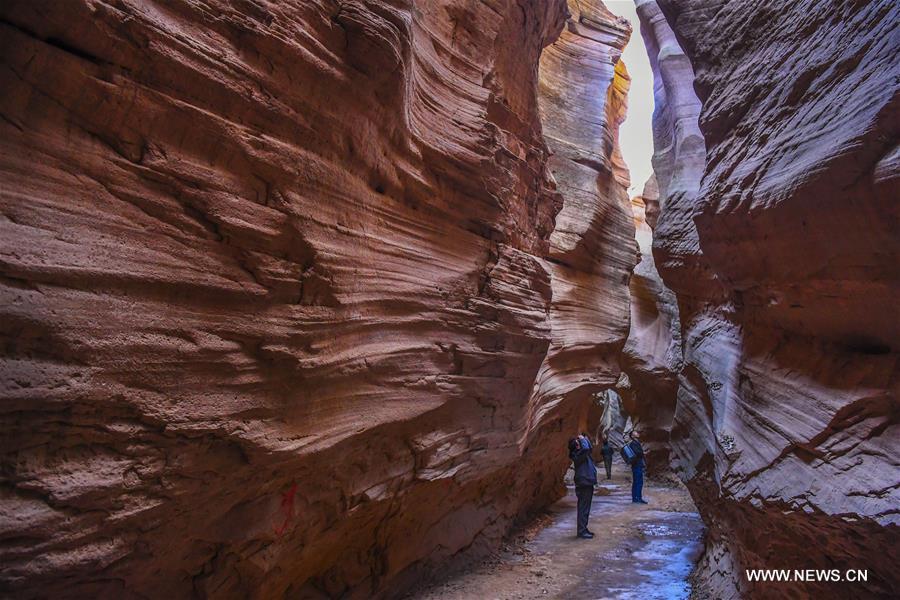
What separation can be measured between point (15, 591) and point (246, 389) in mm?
1357

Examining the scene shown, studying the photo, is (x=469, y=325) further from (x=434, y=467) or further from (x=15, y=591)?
(x=15, y=591)

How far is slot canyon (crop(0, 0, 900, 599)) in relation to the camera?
2545 mm

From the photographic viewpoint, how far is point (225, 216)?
10.3ft

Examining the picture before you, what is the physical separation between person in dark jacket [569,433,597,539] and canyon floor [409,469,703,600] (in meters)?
0.26

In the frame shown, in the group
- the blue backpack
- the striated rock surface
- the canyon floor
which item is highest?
the striated rock surface

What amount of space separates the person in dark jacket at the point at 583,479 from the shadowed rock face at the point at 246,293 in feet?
9.19

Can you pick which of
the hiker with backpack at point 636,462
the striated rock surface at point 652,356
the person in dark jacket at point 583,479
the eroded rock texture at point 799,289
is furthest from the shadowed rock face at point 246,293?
the striated rock surface at point 652,356

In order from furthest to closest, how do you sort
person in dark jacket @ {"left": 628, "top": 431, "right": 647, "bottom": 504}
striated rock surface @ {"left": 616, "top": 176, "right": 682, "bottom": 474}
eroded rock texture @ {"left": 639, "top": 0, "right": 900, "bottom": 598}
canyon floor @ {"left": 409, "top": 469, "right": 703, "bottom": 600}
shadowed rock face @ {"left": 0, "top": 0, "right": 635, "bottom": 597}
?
striated rock surface @ {"left": 616, "top": 176, "right": 682, "bottom": 474}
person in dark jacket @ {"left": 628, "top": 431, "right": 647, "bottom": 504}
canyon floor @ {"left": 409, "top": 469, "right": 703, "bottom": 600}
eroded rock texture @ {"left": 639, "top": 0, "right": 900, "bottom": 598}
shadowed rock face @ {"left": 0, "top": 0, "right": 635, "bottom": 597}

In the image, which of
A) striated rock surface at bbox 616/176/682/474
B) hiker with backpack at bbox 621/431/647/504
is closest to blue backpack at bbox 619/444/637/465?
hiker with backpack at bbox 621/431/647/504

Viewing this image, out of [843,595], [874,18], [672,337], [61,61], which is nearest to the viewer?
[61,61]

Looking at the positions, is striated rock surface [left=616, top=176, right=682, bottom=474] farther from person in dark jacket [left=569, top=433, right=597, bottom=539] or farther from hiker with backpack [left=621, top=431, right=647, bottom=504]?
person in dark jacket [left=569, top=433, right=597, bottom=539]

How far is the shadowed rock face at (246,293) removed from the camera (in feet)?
8.11

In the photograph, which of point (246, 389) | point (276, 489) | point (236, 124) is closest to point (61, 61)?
point (236, 124)

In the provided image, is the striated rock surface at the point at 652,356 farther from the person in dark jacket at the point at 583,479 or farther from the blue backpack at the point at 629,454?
the person in dark jacket at the point at 583,479
